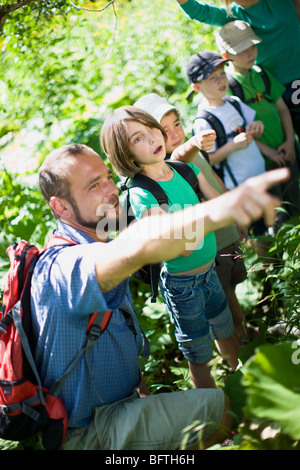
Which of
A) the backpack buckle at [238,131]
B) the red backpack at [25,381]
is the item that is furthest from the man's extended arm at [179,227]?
the backpack buckle at [238,131]

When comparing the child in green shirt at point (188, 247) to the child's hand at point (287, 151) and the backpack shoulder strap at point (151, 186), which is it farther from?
the child's hand at point (287, 151)

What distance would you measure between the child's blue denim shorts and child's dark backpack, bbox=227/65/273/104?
5.09 ft

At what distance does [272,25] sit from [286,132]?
0.78 m

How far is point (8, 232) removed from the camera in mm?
3896

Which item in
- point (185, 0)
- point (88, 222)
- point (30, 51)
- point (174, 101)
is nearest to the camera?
point (88, 222)

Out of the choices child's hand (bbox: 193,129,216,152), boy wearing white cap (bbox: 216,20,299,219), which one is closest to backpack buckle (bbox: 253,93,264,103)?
boy wearing white cap (bbox: 216,20,299,219)

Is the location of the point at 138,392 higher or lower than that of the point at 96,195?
lower

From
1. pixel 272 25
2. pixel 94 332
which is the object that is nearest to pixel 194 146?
pixel 94 332

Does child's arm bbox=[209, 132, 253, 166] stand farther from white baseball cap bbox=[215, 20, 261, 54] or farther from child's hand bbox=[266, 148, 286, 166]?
white baseball cap bbox=[215, 20, 261, 54]

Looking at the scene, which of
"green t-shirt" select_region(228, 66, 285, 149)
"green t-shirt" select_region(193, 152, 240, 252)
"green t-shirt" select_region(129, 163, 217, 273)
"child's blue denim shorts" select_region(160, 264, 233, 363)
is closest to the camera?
"green t-shirt" select_region(129, 163, 217, 273)

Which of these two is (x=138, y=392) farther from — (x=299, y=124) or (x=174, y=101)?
(x=174, y=101)

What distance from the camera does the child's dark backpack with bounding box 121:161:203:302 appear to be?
2.47m

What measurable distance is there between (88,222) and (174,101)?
12.1 ft
